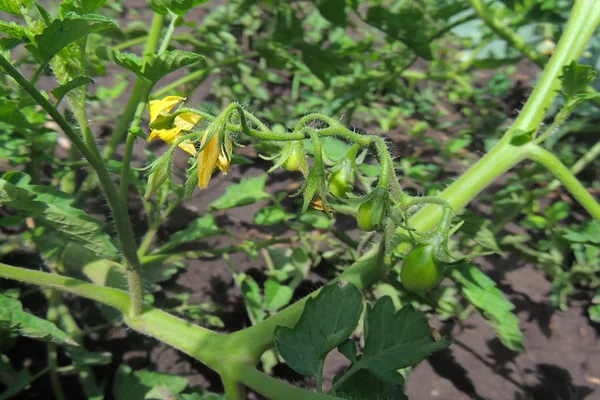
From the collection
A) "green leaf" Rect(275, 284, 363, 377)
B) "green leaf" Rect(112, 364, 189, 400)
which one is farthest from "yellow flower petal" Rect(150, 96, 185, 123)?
"green leaf" Rect(112, 364, 189, 400)

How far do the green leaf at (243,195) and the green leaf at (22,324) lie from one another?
57 centimetres

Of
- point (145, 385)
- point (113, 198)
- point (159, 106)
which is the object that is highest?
point (159, 106)

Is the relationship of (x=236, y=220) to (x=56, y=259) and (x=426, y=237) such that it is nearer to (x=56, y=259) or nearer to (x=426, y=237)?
(x=56, y=259)

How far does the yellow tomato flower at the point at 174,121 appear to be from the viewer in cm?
83

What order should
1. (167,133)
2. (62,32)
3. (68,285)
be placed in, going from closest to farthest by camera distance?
(62,32) < (167,133) < (68,285)

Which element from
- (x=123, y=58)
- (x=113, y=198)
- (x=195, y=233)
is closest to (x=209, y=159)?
(x=123, y=58)

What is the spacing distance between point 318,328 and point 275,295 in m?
0.52

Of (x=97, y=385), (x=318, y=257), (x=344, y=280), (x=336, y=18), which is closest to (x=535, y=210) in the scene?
(x=318, y=257)

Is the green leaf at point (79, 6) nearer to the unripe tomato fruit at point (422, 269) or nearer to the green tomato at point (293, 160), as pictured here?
the green tomato at point (293, 160)

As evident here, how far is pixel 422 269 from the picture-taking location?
3.05 feet

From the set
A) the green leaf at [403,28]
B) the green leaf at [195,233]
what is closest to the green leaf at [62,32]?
the green leaf at [195,233]

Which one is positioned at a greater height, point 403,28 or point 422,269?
point 403,28

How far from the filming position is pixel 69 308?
1.60 metres

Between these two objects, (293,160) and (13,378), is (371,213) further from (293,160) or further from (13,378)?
(13,378)
